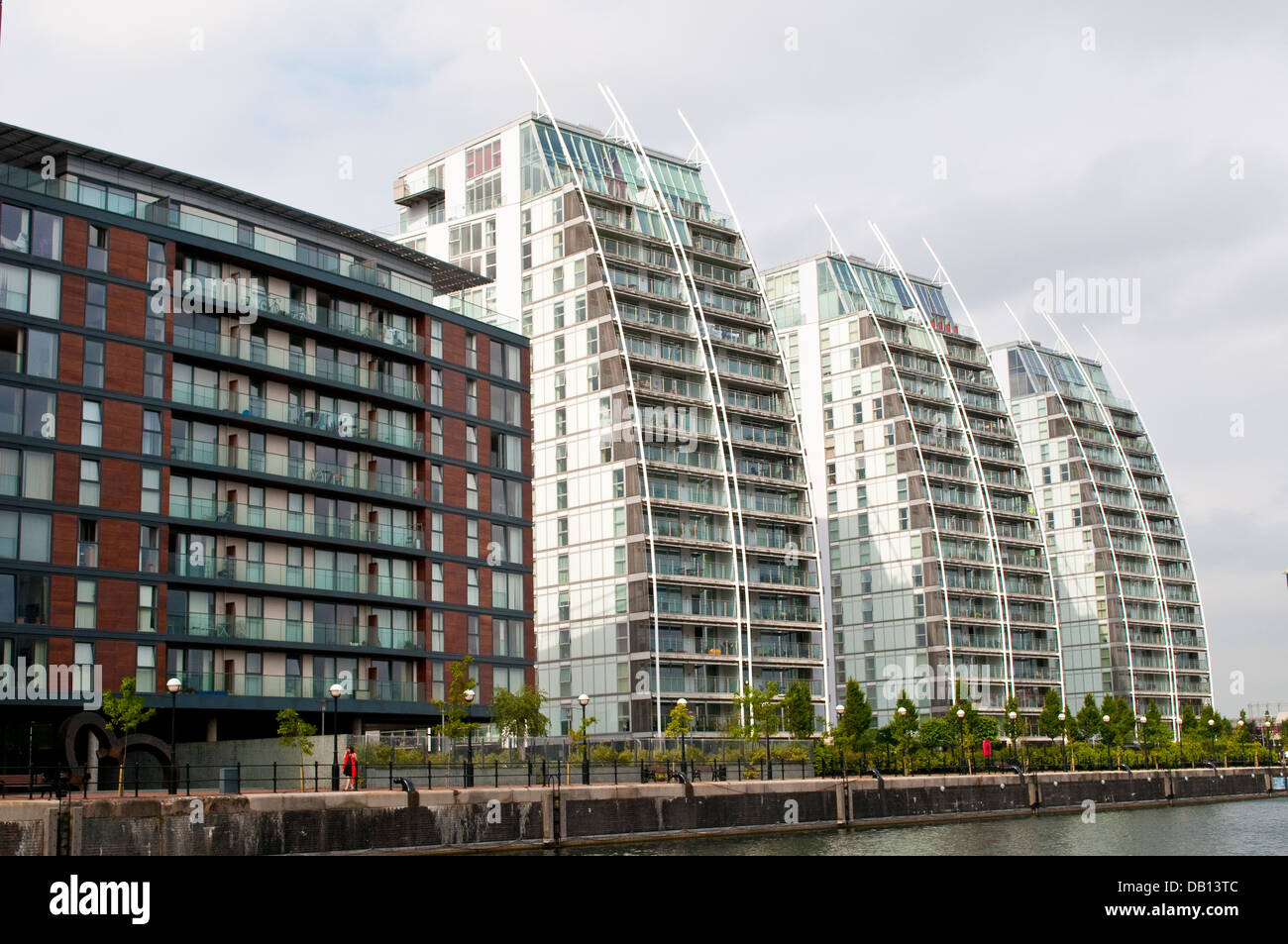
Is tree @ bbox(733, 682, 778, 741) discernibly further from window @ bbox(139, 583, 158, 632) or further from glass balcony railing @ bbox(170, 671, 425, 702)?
window @ bbox(139, 583, 158, 632)

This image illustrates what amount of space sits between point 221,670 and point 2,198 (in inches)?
860

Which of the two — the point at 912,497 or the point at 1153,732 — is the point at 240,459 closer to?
the point at 912,497

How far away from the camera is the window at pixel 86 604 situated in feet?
189

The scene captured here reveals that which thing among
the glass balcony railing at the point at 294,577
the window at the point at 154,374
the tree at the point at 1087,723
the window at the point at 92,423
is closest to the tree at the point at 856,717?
the tree at the point at 1087,723

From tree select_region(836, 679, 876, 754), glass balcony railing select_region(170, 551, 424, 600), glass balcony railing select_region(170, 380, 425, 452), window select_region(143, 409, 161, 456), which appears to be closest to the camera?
window select_region(143, 409, 161, 456)

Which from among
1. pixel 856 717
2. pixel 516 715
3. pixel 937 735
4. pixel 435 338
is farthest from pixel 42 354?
pixel 937 735

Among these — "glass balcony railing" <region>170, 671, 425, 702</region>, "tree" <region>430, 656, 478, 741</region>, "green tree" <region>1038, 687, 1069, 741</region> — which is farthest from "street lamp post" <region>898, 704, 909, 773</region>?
"glass balcony railing" <region>170, 671, 425, 702</region>

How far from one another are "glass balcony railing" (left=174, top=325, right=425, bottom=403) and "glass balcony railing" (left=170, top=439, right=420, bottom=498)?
13.7ft

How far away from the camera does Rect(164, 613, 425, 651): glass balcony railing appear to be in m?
62.5

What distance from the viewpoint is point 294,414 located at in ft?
226

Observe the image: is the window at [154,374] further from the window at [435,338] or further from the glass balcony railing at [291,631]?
the window at [435,338]

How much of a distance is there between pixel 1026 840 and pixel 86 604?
125 feet

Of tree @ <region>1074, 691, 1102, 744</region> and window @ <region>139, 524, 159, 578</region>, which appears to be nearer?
window @ <region>139, 524, 159, 578</region>

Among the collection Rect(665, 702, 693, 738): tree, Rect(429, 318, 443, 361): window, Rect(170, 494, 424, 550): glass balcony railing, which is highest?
Rect(429, 318, 443, 361): window
